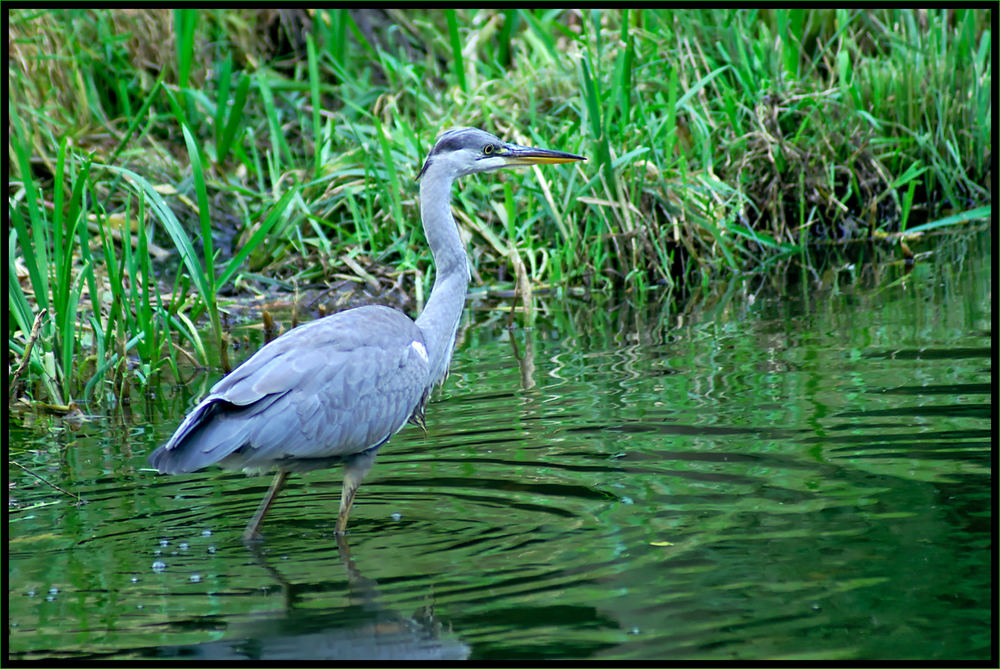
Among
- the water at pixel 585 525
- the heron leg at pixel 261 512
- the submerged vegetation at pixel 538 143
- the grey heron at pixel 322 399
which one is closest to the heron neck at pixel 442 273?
the grey heron at pixel 322 399

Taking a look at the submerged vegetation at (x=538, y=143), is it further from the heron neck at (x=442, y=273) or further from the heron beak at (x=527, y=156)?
the heron beak at (x=527, y=156)

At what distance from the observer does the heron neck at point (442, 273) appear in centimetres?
545

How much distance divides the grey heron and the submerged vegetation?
201 cm

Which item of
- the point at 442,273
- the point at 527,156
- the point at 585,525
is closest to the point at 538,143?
the point at 527,156

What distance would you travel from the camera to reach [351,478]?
4797 millimetres

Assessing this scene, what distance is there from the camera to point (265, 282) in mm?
8797

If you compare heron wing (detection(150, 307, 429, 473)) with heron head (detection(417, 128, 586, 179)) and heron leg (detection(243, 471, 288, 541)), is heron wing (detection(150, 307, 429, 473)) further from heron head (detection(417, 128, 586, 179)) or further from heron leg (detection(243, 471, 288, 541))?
heron head (detection(417, 128, 586, 179))

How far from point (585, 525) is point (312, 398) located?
1160 mm

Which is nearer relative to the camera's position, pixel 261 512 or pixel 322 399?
pixel 261 512

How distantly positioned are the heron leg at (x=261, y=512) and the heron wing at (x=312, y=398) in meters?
0.14

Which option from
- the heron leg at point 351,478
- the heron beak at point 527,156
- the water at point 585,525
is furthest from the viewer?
the heron beak at point 527,156

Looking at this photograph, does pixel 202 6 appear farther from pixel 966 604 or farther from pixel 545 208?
pixel 966 604

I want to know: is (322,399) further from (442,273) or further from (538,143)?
(538,143)

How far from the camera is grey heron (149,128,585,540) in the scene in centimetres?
448
